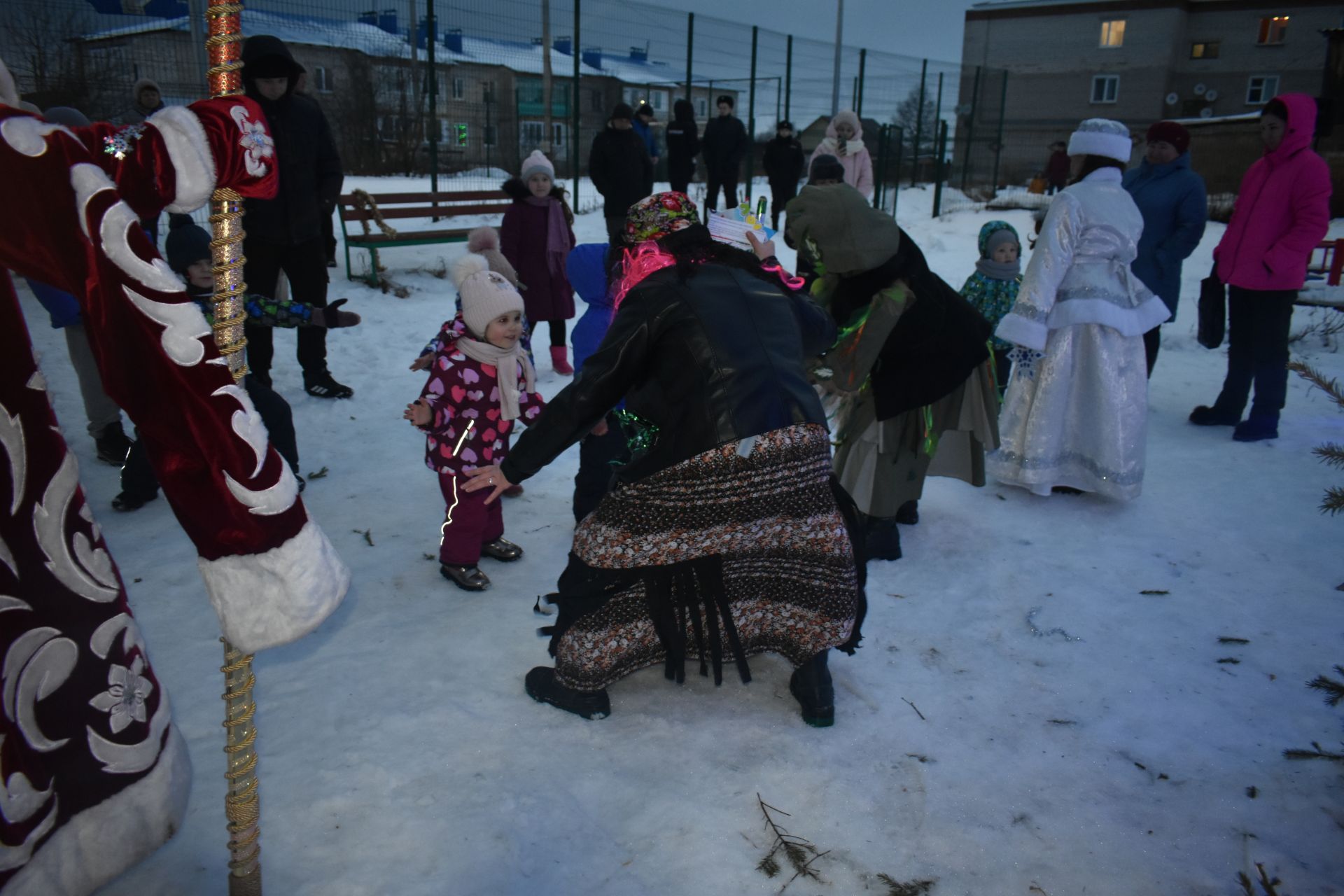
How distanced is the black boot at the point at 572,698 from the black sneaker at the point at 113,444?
3.04 meters

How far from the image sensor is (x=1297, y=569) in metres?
3.79

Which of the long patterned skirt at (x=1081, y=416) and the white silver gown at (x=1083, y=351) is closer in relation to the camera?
the white silver gown at (x=1083, y=351)

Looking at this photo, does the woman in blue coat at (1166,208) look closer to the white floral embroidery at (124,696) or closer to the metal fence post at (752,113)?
the white floral embroidery at (124,696)

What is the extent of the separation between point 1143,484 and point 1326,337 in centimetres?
506

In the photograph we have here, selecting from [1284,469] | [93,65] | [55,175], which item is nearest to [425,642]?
[55,175]

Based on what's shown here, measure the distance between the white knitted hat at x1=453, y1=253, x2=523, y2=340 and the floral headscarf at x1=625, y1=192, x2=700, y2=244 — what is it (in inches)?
34.3

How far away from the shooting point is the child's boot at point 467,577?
346cm

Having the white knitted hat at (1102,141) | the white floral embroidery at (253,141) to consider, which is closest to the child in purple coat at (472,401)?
the white floral embroidery at (253,141)

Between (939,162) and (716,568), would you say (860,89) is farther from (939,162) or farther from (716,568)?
(716,568)

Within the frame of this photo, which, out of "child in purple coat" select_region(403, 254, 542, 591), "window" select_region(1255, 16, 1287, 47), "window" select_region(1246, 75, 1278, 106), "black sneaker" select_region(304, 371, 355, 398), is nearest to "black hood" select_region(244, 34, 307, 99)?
"black sneaker" select_region(304, 371, 355, 398)

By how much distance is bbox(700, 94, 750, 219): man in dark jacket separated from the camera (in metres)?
10.9

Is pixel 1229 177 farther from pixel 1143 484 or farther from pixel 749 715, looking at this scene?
pixel 749 715

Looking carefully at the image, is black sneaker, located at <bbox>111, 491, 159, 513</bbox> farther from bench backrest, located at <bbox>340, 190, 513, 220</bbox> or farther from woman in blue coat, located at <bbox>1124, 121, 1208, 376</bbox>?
woman in blue coat, located at <bbox>1124, 121, 1208, 376</bbox>

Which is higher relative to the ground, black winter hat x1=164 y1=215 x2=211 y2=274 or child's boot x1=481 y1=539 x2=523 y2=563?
black winter hat x1=164 y1=215 x2=211 y2=274
